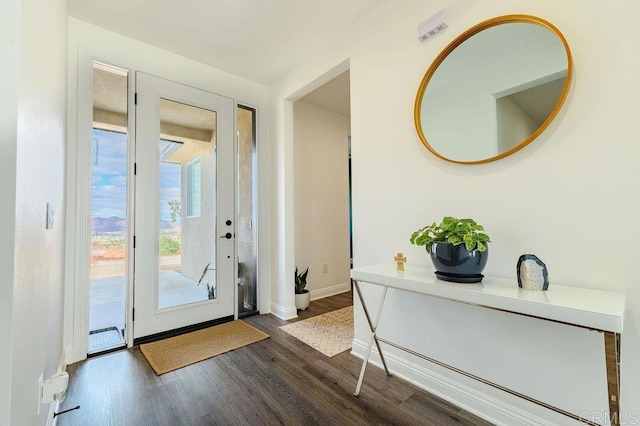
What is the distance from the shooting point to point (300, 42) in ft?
8.45

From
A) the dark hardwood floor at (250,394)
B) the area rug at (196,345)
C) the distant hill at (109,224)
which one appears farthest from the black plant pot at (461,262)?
the distant hill at (109,224)

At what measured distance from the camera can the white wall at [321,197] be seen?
3721 millimetres

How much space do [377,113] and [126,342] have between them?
282 cm

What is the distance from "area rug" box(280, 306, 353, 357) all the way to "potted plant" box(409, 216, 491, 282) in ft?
4.28

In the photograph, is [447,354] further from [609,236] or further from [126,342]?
[126,342]

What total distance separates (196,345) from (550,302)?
8.15ft

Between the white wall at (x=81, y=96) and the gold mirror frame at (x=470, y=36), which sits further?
the white wall at (x=81, y=96)

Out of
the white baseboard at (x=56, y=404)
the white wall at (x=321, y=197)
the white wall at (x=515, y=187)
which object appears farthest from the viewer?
the white wall at (x=321, y=197)

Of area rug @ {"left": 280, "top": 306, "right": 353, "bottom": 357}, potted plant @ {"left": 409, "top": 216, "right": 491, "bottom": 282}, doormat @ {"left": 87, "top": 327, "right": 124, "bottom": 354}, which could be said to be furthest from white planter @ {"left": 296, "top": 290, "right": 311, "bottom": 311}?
potted plant @ {"left": 409, "top": 216, "right": 491, "bottom": 282}

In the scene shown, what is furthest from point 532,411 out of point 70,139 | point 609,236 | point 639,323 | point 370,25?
point 70,139

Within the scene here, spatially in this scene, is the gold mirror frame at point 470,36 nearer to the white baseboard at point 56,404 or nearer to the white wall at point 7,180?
the white wall at point 7,180

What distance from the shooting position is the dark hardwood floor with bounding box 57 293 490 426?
1.54 m

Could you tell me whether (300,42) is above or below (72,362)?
above

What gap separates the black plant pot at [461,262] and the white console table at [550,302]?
0.05 m
